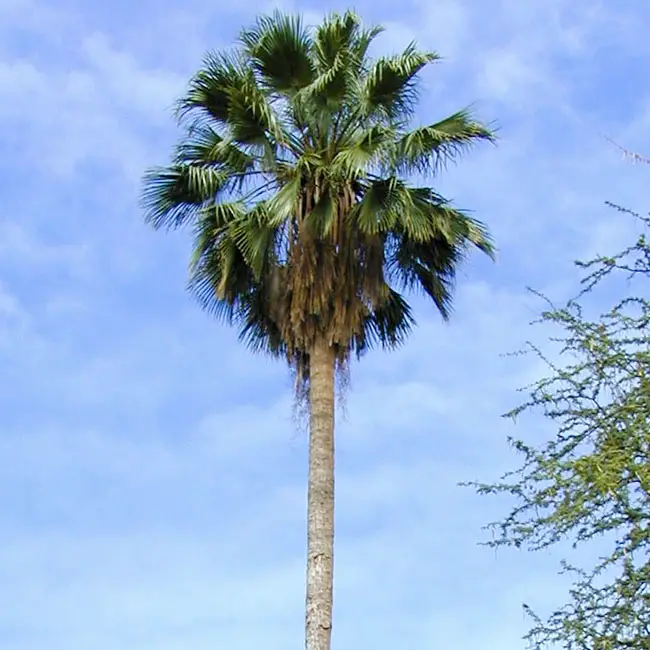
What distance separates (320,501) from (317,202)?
3.37 meters

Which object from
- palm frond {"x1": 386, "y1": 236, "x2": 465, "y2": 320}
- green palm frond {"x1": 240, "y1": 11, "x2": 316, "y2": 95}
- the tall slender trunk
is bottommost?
the tall slender trunk

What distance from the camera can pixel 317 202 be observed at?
47.8 feet

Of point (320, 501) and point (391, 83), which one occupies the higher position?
point (391, 83)

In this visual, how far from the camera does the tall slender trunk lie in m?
13.0

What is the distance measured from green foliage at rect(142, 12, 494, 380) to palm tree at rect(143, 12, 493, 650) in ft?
0.05

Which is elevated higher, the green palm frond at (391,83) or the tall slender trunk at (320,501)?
the green palm frond at (391,83)

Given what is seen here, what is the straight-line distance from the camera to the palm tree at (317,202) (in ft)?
47.4

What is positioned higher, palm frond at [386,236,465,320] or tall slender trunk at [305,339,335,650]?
palm frond at [386,236,465,320]

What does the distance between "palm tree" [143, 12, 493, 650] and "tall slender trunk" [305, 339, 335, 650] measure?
24 mm

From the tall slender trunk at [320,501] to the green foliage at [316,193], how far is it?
1.43 ft

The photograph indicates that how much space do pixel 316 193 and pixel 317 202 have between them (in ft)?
0.50

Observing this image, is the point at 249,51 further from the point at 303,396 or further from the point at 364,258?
the point at 303,396

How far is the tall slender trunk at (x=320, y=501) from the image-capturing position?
12953 mm

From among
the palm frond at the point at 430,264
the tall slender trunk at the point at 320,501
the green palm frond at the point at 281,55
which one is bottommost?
the tall slender trunk at the point at 320,501
